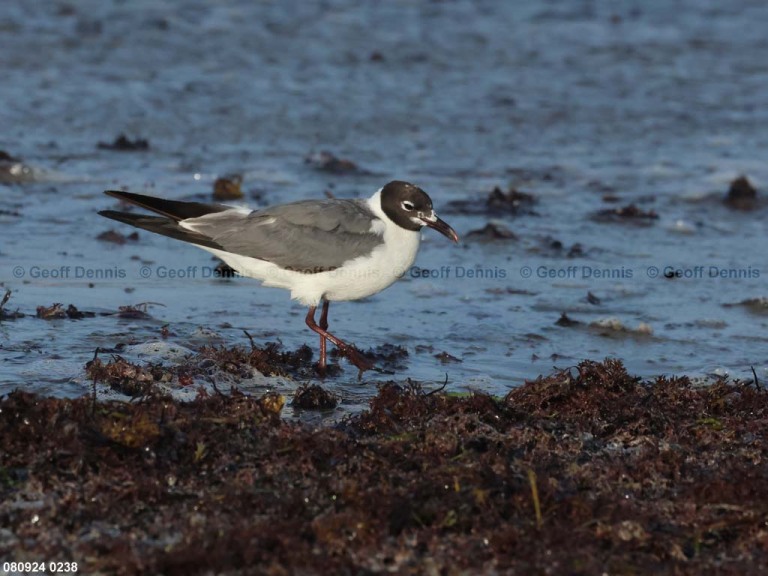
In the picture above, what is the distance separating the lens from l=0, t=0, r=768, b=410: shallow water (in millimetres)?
6977

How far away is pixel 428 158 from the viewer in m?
11.2

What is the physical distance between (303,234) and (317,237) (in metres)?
0.08

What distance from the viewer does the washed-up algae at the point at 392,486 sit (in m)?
3.74

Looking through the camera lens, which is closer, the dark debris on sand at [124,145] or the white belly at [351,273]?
the white belly at [351,273]

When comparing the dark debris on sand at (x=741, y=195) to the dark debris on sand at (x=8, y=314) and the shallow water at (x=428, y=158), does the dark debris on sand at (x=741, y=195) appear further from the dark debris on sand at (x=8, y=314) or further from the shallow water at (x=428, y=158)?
the dark debris on sand at (x=8, y=314)

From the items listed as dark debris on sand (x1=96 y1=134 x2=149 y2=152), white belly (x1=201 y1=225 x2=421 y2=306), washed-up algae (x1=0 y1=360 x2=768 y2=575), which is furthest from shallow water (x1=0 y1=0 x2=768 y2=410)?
washed-up algae (x1=0 y1=360 x2=768 y2=575)

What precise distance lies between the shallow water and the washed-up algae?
2.82ft

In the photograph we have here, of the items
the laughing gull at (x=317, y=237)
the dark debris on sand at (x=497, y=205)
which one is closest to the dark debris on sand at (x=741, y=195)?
the dark debris on sand at (x=497, y=205)

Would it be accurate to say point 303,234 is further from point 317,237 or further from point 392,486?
point 392,486

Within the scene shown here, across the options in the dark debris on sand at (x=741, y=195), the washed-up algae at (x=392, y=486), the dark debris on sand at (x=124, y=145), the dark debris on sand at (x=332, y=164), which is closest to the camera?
the washed-up algae at (x=392, y=486)

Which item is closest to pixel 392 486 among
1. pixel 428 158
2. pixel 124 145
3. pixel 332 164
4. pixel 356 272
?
pixel 356 272

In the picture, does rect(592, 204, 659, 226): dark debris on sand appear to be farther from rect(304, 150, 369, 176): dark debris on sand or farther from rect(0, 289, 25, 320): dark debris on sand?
rect(0, 289, 25, 320): dark debris on sand

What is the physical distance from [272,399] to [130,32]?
37.0 ft

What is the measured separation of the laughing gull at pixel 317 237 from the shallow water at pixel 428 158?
449mm
